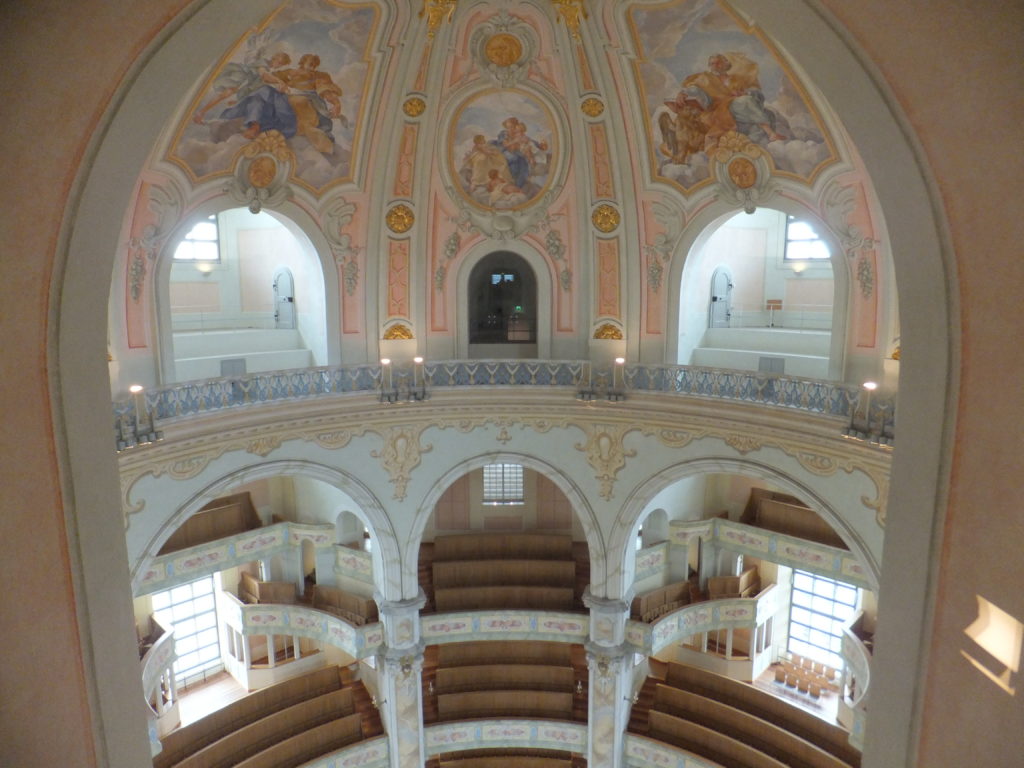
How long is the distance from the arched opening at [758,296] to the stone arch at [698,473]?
266 cm

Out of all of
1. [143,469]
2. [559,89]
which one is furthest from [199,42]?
[559,89]

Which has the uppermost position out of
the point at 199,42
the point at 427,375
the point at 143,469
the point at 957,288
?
the point at 199,42

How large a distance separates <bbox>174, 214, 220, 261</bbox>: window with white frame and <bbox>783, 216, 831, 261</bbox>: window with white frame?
551 inches

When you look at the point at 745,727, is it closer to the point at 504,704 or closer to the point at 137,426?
the point at 504,704

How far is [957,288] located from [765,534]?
13.6 metres

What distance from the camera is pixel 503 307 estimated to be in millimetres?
14125

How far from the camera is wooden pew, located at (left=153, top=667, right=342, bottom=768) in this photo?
12.8 metres

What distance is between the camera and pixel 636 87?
1140 centimetres

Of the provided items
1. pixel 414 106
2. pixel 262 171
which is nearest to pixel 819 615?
pixel 414 106

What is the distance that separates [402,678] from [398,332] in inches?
282

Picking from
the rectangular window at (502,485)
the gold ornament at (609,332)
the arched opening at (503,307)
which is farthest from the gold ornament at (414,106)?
the rectangular window at (502,485)

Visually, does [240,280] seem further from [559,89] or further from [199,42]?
[199,42]

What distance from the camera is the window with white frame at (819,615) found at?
15898 mm

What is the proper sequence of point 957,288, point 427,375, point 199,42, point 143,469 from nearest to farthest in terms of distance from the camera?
1. point 957,288
2. point 199,42
3. point 143,469
4. point 427,375
